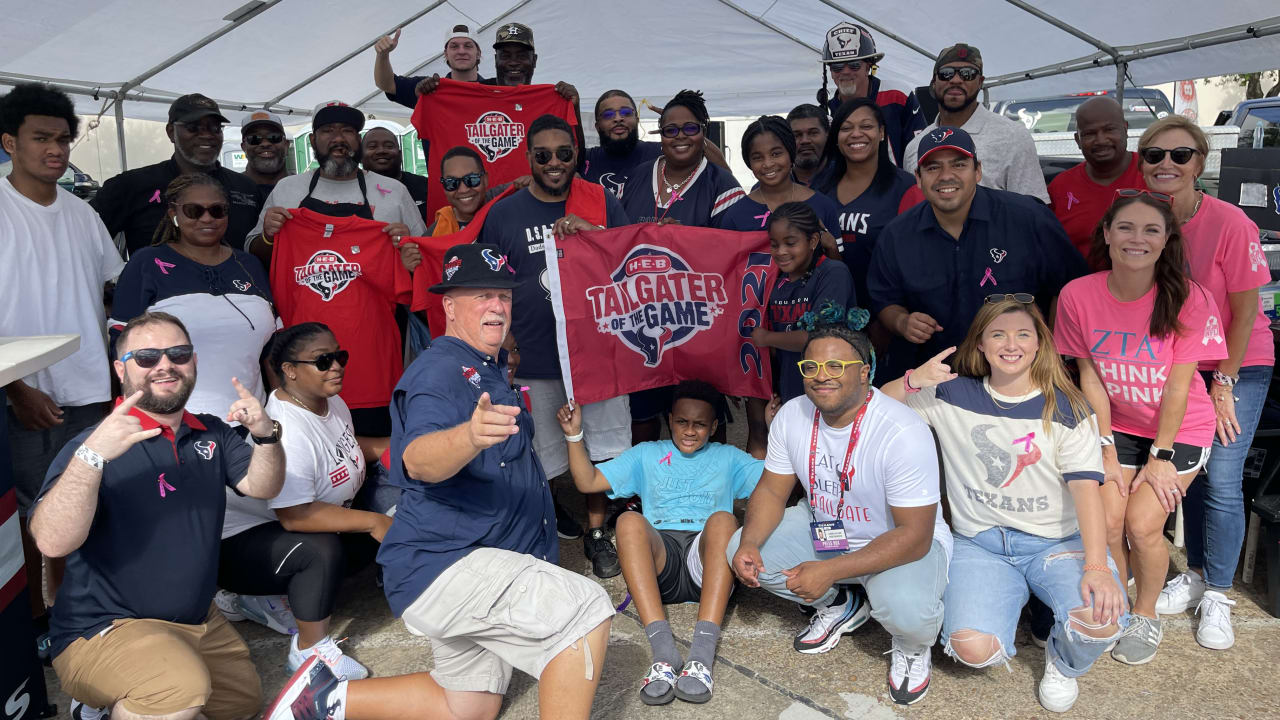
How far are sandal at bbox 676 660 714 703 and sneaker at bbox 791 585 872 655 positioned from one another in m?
0.53

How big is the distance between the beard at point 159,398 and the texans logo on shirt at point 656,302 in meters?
2.09

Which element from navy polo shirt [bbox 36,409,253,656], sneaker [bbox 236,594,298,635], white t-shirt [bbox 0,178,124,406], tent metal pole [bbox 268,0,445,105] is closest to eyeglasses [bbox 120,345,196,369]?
navy polo shirt [bbox 36,409,253,656]

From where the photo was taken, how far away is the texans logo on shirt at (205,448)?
3141 millimetres

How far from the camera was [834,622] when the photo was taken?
3.76m

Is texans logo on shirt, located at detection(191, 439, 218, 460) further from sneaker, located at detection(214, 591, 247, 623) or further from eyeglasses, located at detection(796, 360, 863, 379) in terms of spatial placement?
eyeglasses, located at detection(796, 360, 863, 379)

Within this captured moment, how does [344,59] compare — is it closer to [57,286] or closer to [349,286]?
[349,286]

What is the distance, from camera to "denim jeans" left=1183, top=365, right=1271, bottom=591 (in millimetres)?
3812

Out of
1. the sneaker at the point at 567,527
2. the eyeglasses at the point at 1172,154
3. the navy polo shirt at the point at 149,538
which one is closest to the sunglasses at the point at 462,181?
the sneaker at the point at 567,527

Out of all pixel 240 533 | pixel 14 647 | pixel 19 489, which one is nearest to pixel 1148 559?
pixel 240 533

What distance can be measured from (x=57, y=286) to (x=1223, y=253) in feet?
16.7

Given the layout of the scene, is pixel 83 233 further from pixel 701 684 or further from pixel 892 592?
pixel 892 592

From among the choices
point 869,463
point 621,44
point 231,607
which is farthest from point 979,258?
point 621,44

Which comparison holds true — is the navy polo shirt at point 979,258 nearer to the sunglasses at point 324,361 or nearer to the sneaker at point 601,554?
the sneaker at point 601,554

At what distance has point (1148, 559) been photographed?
359cm
